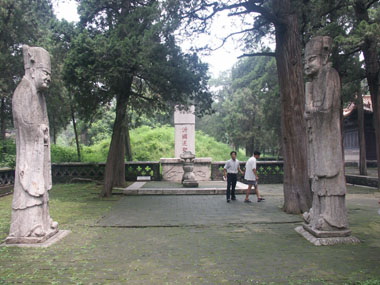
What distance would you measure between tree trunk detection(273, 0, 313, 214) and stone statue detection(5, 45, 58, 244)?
5.90m

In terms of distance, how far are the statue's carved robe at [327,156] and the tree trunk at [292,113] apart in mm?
2488

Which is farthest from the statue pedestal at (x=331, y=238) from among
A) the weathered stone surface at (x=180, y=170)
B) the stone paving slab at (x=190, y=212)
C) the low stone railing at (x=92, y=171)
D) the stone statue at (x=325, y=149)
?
the low stone railing at (x=92, y=171)

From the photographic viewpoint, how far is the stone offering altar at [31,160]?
5.32 metres

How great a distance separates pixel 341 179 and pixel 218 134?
981 inches

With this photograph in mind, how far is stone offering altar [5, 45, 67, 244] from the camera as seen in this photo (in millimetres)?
5320

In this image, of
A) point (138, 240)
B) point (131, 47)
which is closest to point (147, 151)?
point (131, 47)

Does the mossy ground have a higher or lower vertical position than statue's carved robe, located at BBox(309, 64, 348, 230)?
lower

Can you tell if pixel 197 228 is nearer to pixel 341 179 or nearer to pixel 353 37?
pixel 341 179

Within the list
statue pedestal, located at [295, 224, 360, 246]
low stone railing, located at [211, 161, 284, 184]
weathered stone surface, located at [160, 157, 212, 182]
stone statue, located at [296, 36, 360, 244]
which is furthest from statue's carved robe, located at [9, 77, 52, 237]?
low stone railing, located at [211, 161, 284, 184]

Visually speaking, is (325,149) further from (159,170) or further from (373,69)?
(159,170)

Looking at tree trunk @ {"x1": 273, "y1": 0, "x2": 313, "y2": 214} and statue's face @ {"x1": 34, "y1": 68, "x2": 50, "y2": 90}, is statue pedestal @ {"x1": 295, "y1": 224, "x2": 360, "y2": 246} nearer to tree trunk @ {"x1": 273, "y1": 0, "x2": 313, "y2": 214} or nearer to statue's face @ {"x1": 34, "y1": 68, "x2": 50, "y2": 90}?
tree trunk @ {"x1": 273, "y1": 0, "x2": 313, "y2": 214}

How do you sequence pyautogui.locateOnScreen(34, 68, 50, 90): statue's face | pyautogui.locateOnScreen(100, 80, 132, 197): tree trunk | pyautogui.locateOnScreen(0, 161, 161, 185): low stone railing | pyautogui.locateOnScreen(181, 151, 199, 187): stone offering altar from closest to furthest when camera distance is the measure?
1. pyautogui.locateOnScreen(34, 68, 50, 90): statue's face
2. pyautogui.locateOnScreen(100, 80, 132, 197): tree trunk
3. pyautogui.locateOnScreen(181, 151, 199, 187): stone offering altar
4. pyautogui.locateOnScreen(0, 161, 161, 185): low stone railing

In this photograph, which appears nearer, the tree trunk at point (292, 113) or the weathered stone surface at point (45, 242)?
the weathered stone surface at point (45, 242)

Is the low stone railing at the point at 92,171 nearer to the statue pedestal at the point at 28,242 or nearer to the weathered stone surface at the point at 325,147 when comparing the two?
the statue pedestal at the point at 28,242
